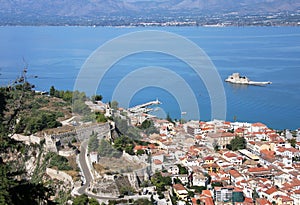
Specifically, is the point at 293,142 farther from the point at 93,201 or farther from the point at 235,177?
the point at 93,201

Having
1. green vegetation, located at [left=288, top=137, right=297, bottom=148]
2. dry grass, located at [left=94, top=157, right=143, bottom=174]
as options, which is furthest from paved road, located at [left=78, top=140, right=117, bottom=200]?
green vegetation, located at [left=288, top=137, right=297, bottom=148]

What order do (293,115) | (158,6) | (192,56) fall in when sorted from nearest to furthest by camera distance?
1. (293,115)
2. (192,56)
3. (158,6)

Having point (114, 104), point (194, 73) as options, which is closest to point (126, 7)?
point (194, 73)

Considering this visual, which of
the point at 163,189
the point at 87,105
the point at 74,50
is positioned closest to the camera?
the point at 163,189

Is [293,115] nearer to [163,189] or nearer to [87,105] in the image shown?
[87,105]

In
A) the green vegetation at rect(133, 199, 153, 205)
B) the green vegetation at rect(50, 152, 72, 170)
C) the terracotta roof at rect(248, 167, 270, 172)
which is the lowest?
the green vegetation at rect(133, 199, 153, 205)

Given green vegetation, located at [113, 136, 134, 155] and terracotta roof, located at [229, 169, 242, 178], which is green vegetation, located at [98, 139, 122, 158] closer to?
green vegetation, located at [113, 136, 134, 155]

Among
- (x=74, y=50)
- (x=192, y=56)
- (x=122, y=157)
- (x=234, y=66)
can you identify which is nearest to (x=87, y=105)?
(x=122, y=157)
